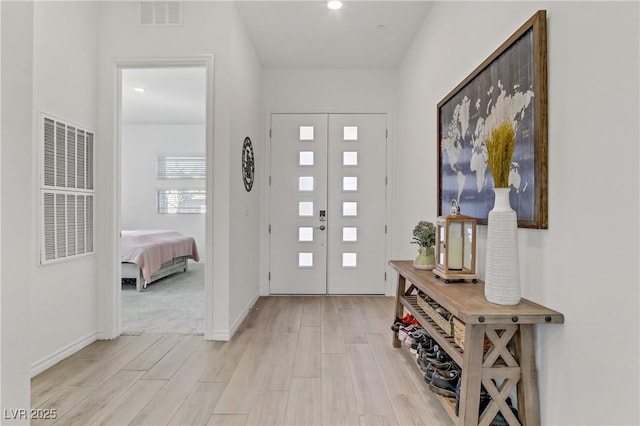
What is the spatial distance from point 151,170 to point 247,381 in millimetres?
6358

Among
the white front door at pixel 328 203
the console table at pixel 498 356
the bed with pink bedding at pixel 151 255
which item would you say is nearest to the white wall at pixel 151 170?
the bed with pink bedding at pixel 151 255

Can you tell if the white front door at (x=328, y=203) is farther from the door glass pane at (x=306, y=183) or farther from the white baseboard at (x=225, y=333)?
the white baseboard at (x=225, y=333)

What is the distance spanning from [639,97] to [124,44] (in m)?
3.38

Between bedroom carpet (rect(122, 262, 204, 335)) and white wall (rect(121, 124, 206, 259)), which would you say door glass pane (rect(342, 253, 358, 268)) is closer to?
bedroom carpet (rect(122, 262, 204, 335))

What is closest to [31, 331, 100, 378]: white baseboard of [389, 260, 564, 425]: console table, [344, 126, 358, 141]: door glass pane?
[389, 260, 564, 425]: console table

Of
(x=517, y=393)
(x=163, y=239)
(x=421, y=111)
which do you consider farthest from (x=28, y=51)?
(x=163, y=239)

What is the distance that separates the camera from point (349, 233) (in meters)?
4.44

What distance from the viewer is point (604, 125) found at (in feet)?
3.77

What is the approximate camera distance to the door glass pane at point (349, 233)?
4.43 meters

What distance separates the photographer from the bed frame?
455 centimetres

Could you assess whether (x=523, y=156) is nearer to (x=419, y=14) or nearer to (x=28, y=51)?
(x=28, y=51)

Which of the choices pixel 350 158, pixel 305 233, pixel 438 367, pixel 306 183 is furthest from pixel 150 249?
pixel 438 367

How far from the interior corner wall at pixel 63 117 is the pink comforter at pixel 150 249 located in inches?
67.4

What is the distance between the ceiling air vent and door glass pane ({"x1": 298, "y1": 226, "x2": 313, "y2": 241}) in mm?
2538
